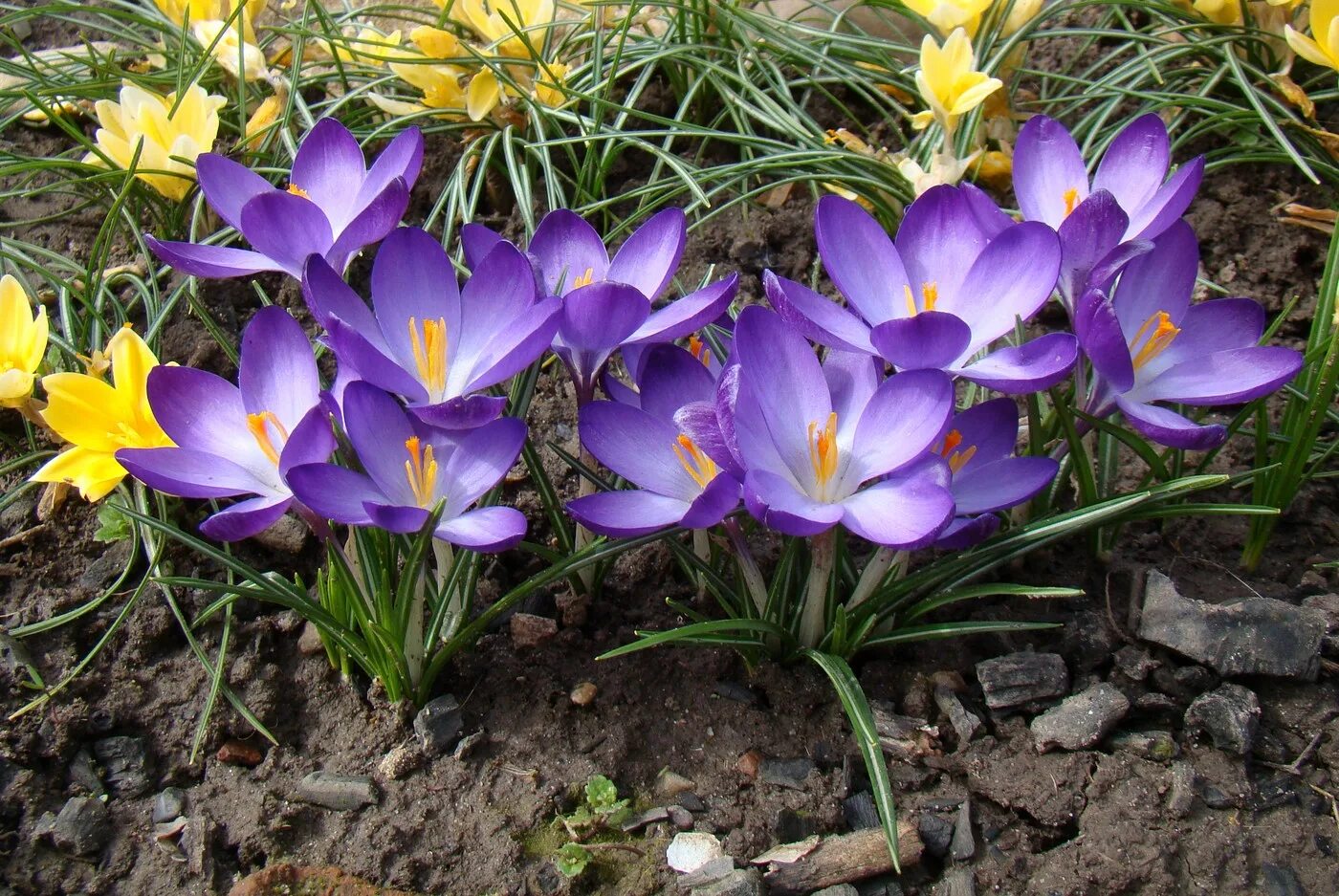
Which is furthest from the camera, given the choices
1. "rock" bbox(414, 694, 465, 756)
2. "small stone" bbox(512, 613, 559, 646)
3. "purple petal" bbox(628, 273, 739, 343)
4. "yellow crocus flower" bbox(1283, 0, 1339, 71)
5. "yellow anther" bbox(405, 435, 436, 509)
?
"yellow crocus flower" bbox(1283, 0, 1339, 71)

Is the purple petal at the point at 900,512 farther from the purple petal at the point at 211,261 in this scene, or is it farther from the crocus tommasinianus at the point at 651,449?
the purple petal at the point at 211,261

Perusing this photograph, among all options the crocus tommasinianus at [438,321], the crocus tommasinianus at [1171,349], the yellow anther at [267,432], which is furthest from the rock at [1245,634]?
the yellow anther at [267,432]

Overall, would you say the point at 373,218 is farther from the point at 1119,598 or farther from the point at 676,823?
the point at 1119,598

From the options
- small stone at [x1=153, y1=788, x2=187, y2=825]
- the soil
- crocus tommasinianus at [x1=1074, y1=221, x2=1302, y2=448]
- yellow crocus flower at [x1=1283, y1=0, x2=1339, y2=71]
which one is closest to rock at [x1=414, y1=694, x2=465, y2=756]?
the soil

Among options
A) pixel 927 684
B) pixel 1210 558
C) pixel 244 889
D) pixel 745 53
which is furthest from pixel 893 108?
pixel 244 889

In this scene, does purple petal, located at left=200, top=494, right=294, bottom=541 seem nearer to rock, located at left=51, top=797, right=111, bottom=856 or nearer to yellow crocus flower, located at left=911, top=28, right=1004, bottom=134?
rock, located at left=51, top=797, right=111, bottom=856
